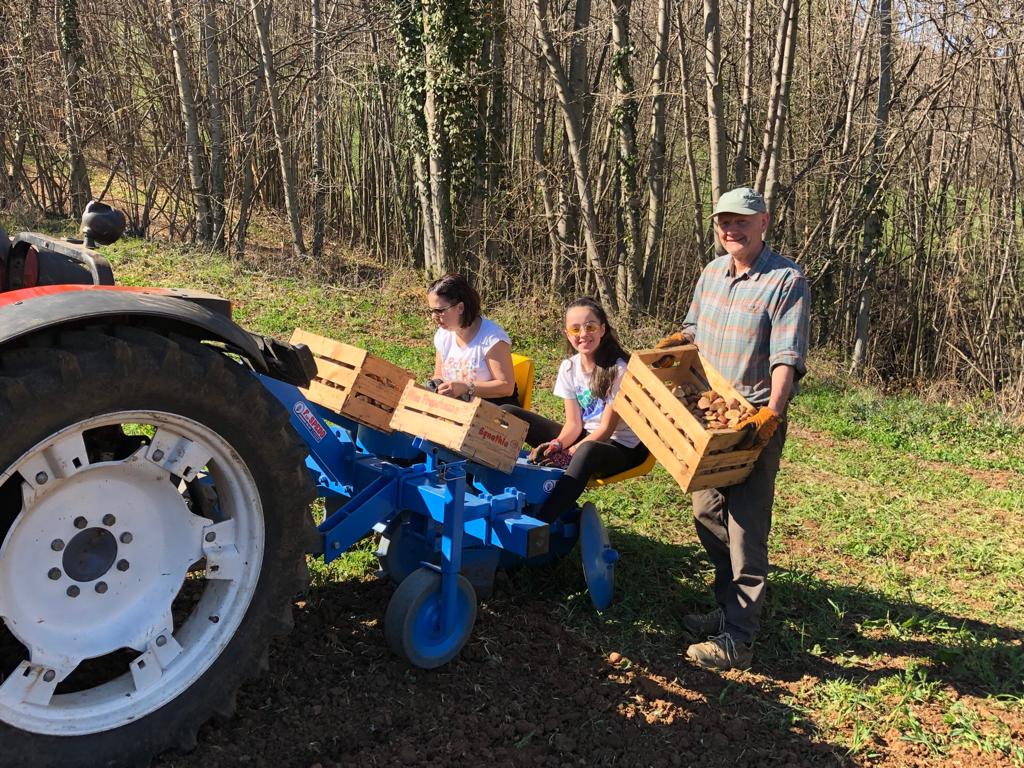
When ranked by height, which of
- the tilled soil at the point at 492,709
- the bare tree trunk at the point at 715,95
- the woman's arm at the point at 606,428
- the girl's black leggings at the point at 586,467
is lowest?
the tilled soil at the point at 492,709

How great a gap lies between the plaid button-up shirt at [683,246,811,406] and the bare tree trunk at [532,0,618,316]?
6020 millimetres

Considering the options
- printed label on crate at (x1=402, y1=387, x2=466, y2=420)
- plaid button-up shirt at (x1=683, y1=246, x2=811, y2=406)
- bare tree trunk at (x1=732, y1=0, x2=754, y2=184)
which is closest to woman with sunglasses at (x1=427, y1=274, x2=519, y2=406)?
printed label on crate at (x1=402, y1=387, x2=466, y2=420)

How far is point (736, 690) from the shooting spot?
351 centimetres

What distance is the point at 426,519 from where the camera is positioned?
3.72 meters

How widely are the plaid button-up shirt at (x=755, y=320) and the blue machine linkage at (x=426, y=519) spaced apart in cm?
90

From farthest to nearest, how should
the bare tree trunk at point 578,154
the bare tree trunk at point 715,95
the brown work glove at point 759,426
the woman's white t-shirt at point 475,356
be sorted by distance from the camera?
the bare tree trunk at point 578,154
the bare tree trunk at point 715,95
the woman's white t-shirt at point 475,356
the brown work glove at point 759,426

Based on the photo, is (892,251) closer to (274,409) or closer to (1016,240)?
(1016,240)

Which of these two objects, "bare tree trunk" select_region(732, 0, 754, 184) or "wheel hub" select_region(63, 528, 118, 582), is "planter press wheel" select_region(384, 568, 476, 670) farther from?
"bare tree trunk" select_region(732, 0, 754, 184)

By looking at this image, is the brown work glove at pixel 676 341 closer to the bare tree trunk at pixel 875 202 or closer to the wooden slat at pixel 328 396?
the wooden slat at pixel 328 396

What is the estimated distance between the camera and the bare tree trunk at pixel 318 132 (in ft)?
39.6

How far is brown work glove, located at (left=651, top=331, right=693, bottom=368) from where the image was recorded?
3938mm

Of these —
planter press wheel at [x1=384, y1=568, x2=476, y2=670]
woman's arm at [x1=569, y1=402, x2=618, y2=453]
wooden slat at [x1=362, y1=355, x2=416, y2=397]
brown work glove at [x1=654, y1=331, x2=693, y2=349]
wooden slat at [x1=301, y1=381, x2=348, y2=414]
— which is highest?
brown work glove at [x1=654, y1=331, x2=693, y2=349]

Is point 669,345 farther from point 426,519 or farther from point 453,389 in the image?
point 426,519

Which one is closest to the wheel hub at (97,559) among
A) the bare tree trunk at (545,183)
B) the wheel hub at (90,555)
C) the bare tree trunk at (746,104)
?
the wheel hub at (90,555)
